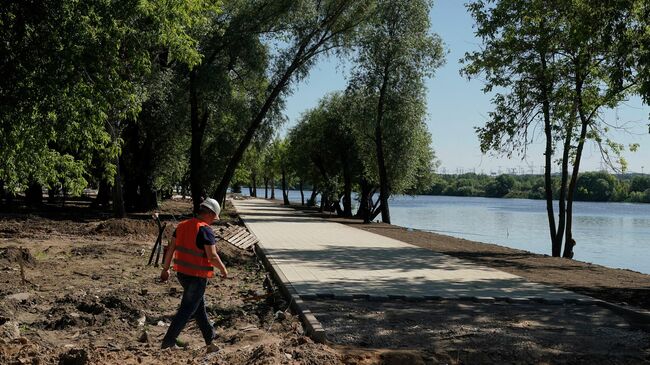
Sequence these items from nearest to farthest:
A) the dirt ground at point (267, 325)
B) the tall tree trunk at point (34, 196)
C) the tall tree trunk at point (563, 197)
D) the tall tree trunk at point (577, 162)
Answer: the dirt ground at point (267, 325) → the tall tree trunk at point (577, 162) → the tall tree trunk at point (563, 197) → the tall tree trunk at point (34, 196)

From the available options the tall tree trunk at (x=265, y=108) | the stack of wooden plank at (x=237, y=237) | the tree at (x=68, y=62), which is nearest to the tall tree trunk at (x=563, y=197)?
the stack of wooden plank at (x=237, y=237)

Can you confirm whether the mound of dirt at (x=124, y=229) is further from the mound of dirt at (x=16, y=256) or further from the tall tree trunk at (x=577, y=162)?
the tall tree trunk at (x=577, y=162)

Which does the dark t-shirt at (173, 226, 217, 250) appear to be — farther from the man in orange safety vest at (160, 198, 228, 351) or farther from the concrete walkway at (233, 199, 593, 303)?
the concrete walkway at (233, 199, 593, 303)

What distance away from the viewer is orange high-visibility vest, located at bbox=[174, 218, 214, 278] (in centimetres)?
666

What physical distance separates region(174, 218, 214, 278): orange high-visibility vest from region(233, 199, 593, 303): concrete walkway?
3.00m

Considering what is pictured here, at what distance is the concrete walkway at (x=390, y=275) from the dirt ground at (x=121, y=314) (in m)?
0.85

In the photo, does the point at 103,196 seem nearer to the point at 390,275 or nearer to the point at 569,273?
the point at 390,275

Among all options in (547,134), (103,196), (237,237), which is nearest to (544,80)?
(547,134)

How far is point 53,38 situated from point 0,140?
6.68 ft

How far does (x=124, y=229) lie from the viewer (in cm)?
2112

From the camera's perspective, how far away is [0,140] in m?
10.6

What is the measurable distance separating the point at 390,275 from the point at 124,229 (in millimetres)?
11659

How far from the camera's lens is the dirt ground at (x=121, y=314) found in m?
6.09

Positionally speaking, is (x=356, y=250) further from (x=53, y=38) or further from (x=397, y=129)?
(x=397, y=129)
